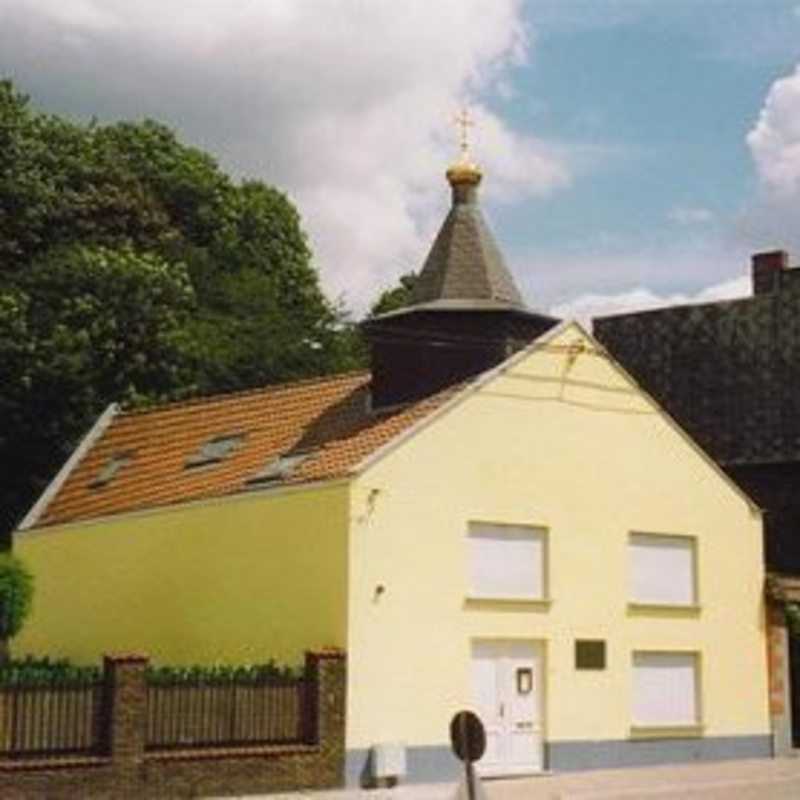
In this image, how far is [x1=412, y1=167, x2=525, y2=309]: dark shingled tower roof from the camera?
33.2 m

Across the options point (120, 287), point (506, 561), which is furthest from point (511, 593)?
point (120, 287)

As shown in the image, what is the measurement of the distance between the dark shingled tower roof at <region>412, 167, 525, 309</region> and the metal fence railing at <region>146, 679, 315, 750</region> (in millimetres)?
8916

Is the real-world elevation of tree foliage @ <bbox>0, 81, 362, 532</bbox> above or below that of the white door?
above

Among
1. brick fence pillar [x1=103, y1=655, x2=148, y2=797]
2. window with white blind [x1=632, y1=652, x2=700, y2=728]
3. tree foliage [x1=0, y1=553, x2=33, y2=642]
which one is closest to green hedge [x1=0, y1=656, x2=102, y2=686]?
brick fence pillar [x1=103, y1=655, x2=148, y2=797]

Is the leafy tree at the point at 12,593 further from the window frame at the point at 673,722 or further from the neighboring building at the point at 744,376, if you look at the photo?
the neighboring building at the point at 744,376

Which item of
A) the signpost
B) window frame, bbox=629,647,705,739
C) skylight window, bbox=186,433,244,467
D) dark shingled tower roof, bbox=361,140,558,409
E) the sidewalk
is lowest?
the sidewalk

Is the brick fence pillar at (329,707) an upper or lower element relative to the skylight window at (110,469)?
lower

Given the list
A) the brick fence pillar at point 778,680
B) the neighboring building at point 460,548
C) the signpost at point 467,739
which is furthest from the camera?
the brick fence pillar at point 778,680

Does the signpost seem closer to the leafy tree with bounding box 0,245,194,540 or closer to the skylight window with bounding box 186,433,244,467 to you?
the skylight window with bounding box 186,433,244,467

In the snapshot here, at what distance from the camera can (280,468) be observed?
3133 centimetres

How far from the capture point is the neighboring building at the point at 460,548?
2908cm

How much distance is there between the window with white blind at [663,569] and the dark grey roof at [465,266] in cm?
521

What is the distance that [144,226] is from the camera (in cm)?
5100

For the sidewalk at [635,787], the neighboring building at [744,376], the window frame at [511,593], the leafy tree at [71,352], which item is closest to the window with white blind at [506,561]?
the window frame at [511,593]
